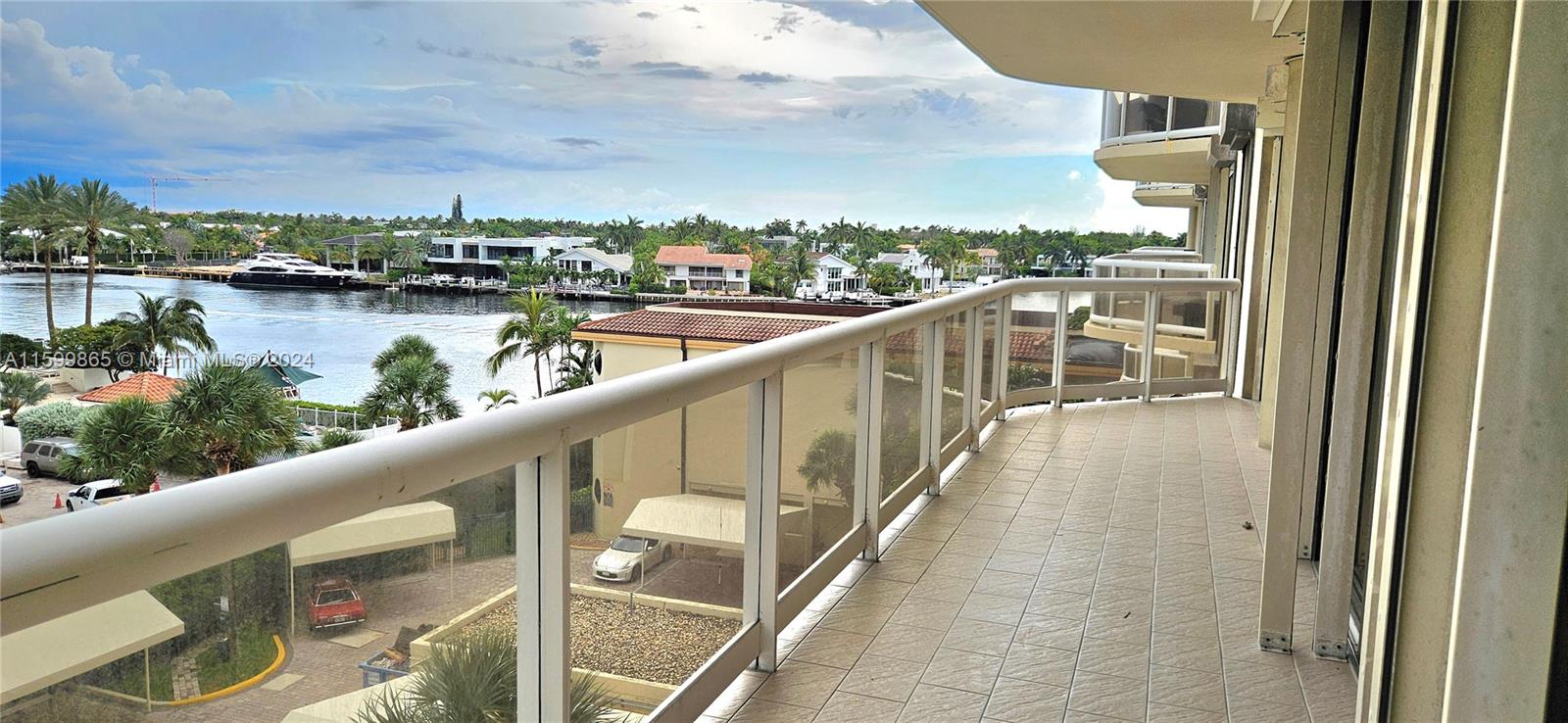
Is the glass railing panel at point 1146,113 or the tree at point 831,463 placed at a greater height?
the glass railing panel at point 1146,113

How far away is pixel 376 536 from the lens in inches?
59.5

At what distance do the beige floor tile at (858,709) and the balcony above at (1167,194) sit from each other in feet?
76.2

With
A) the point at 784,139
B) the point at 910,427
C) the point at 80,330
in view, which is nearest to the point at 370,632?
the point at 910,427

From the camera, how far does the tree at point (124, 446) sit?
3862 cm

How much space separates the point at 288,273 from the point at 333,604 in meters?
75.8

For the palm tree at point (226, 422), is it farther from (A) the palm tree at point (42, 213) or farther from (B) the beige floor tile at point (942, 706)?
(B) the beige floor tile at point (942, 706)

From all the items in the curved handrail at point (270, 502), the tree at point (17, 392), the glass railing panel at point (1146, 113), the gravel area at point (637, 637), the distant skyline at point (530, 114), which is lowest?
the tree at point (17, 392)

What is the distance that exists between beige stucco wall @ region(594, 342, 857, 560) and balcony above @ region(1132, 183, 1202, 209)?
73.6 feet

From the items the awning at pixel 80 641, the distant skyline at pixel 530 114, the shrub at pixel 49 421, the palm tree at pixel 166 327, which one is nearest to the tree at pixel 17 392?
the shrub at pixel 49 421

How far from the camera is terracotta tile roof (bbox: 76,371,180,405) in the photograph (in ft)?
147

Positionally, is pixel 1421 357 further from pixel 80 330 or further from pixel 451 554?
pixel 80 330

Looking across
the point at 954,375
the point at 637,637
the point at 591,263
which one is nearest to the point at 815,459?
the point at 637,637

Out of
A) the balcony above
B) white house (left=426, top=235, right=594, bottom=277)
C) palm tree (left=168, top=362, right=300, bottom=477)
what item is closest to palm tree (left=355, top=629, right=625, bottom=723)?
the balcony above

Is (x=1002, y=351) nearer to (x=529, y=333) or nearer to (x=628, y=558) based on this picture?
(x=628, y=558)
